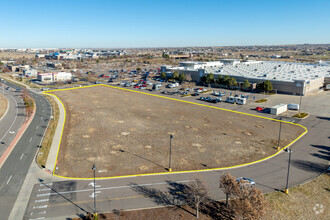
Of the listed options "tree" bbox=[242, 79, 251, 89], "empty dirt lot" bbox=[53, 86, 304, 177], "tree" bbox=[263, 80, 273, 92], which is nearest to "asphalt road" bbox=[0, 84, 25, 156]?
"empty dirt lot" bbox=[53, 86, 304, 177]

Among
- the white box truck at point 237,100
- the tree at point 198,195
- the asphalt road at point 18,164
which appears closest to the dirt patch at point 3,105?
the asphalt road at point 18,164

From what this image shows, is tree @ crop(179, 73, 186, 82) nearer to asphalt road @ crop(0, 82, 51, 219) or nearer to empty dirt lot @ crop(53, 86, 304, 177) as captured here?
empty dirt lot @ crop(53, 86, 304, 177)

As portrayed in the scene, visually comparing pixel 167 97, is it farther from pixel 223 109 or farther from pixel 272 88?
pixel 272 88

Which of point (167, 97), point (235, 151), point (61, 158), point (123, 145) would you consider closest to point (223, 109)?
point (167, 97)

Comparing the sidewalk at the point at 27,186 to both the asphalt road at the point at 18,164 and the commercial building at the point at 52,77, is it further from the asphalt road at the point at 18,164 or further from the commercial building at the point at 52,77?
the commercial building at the point at 52,77

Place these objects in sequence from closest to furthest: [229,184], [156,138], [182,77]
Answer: [229,184] → [156,138] → [182,77]

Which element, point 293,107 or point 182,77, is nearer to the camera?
point 293,107

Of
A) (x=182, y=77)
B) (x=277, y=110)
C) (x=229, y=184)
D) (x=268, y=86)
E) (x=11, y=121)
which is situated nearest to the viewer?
(x=229, y=184)

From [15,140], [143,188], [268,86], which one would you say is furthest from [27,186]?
[268,86]

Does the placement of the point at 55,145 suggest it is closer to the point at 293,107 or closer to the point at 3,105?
the point at 3,105
